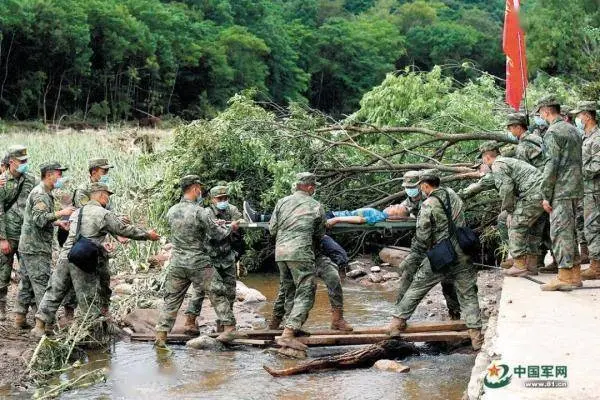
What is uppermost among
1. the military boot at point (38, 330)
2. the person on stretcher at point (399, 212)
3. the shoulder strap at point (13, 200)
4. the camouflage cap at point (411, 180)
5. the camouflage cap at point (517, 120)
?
the camouflage cap at point (517, 120)

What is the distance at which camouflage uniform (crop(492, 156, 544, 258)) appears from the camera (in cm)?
1000

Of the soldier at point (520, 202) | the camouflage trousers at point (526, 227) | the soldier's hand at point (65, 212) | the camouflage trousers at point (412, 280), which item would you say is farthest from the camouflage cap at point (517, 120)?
the soldier's hand at point (65, 212)

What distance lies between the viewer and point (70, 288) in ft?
33.2

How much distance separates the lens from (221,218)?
11.0 meters

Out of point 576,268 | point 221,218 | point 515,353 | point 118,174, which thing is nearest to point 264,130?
point 221,218

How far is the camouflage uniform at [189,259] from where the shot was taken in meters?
10.1

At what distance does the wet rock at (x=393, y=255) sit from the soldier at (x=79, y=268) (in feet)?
20.6

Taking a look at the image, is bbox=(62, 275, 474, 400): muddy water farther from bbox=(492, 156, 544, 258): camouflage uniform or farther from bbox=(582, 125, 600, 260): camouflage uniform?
bbox=(582, 125, 600, 260): camouflage uniform

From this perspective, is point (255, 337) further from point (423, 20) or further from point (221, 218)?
point (423, 20)

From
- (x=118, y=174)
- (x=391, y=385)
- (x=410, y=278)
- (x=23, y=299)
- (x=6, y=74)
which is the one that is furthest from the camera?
(x=6, y=74)

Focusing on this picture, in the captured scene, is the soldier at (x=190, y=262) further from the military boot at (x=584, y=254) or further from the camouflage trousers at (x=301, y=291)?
the military boot at (x=584, y=254)

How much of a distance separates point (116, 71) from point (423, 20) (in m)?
58.5

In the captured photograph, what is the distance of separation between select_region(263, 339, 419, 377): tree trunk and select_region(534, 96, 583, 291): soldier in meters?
1.68

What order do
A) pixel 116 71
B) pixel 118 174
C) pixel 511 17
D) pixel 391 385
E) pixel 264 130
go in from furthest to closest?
pixel 116 71, pixel 118 174, pixel 264 130, pixel 511 17, pixel 391 385
